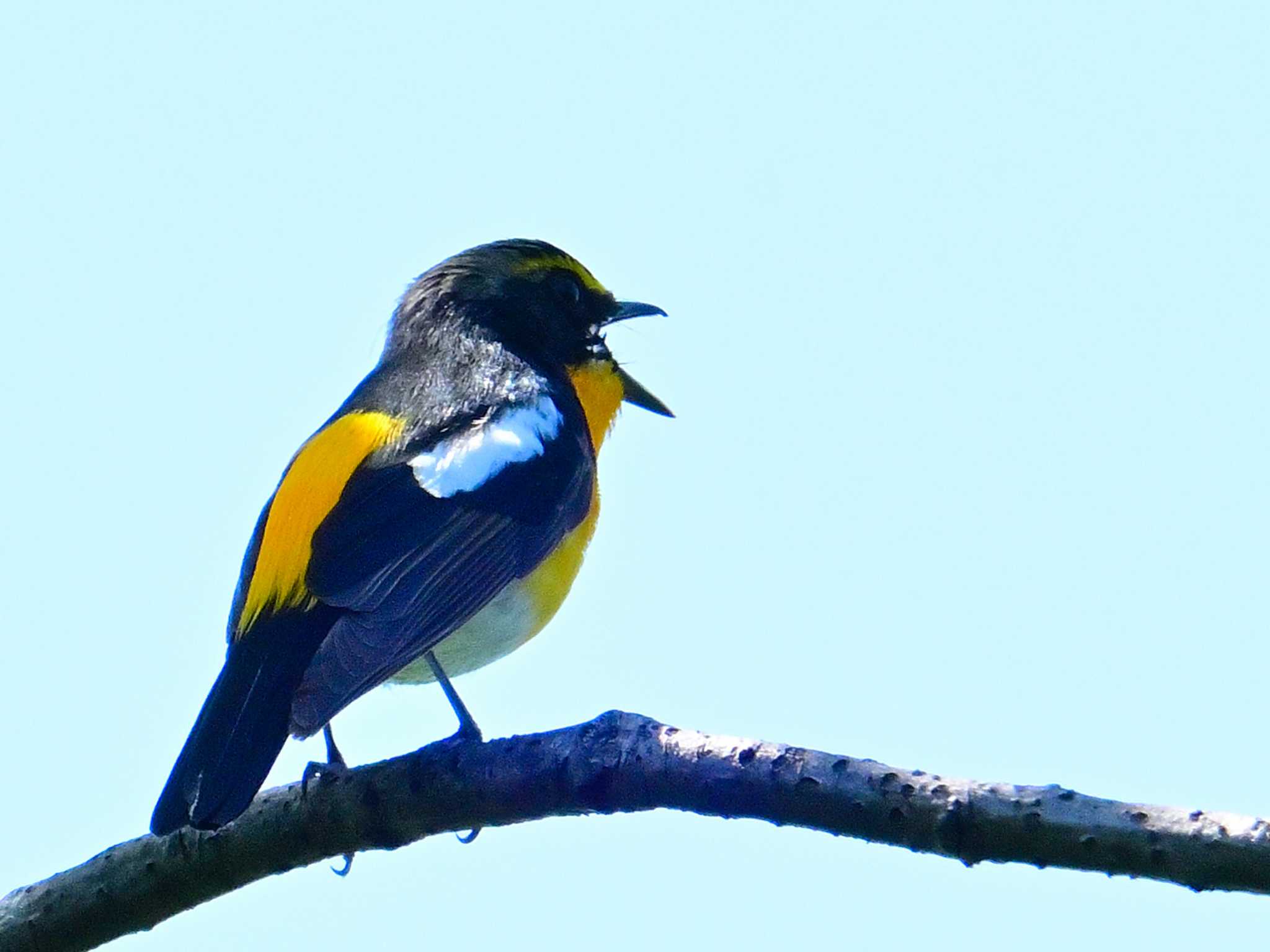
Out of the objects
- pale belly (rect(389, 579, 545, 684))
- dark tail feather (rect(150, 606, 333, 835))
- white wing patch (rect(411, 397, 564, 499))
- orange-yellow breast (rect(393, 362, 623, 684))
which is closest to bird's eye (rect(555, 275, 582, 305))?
white wing patch (rect(411, 397, 564, 499))

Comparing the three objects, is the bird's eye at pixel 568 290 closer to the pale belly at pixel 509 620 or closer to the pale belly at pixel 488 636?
the pale belly at pixel 509 620

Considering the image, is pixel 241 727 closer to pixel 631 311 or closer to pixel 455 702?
pixel 455 702

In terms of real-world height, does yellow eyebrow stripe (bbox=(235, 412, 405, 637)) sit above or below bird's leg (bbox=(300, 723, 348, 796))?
above

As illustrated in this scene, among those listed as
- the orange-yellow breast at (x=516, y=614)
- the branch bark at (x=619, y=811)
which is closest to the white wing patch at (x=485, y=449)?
the orange-yellow breast at (x=516, y=614)

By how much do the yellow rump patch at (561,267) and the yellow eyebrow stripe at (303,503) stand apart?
1228 millimetres

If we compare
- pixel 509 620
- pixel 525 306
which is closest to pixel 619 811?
pixel 509 620

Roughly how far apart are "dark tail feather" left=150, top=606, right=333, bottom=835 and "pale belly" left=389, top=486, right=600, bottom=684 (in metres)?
0.71

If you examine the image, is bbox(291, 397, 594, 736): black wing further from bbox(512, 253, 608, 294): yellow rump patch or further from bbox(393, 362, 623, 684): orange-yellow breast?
bbox(512, 253, 608, 294): yellow rump patch

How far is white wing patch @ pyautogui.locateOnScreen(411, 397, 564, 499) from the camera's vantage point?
4.95 m

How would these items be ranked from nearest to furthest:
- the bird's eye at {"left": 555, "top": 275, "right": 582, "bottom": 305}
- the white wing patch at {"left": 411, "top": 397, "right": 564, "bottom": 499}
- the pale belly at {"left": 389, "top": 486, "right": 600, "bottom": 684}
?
the white wing patch at {"left": 411, "top": 397, "right": 564, "bottom": 499}
the pale belly at {"left": 389, "top": 486, "right": 600, "bottom": 684}
the bird's eye at {"left": 555, "top": 275, "right": 582, "bottom": 305}

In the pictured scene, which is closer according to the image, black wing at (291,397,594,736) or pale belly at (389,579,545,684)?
black wing at (291,397,594,736)

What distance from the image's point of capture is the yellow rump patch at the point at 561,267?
6.35m

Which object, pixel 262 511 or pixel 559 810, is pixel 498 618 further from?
pixel 559 810

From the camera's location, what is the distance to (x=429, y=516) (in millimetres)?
4805
